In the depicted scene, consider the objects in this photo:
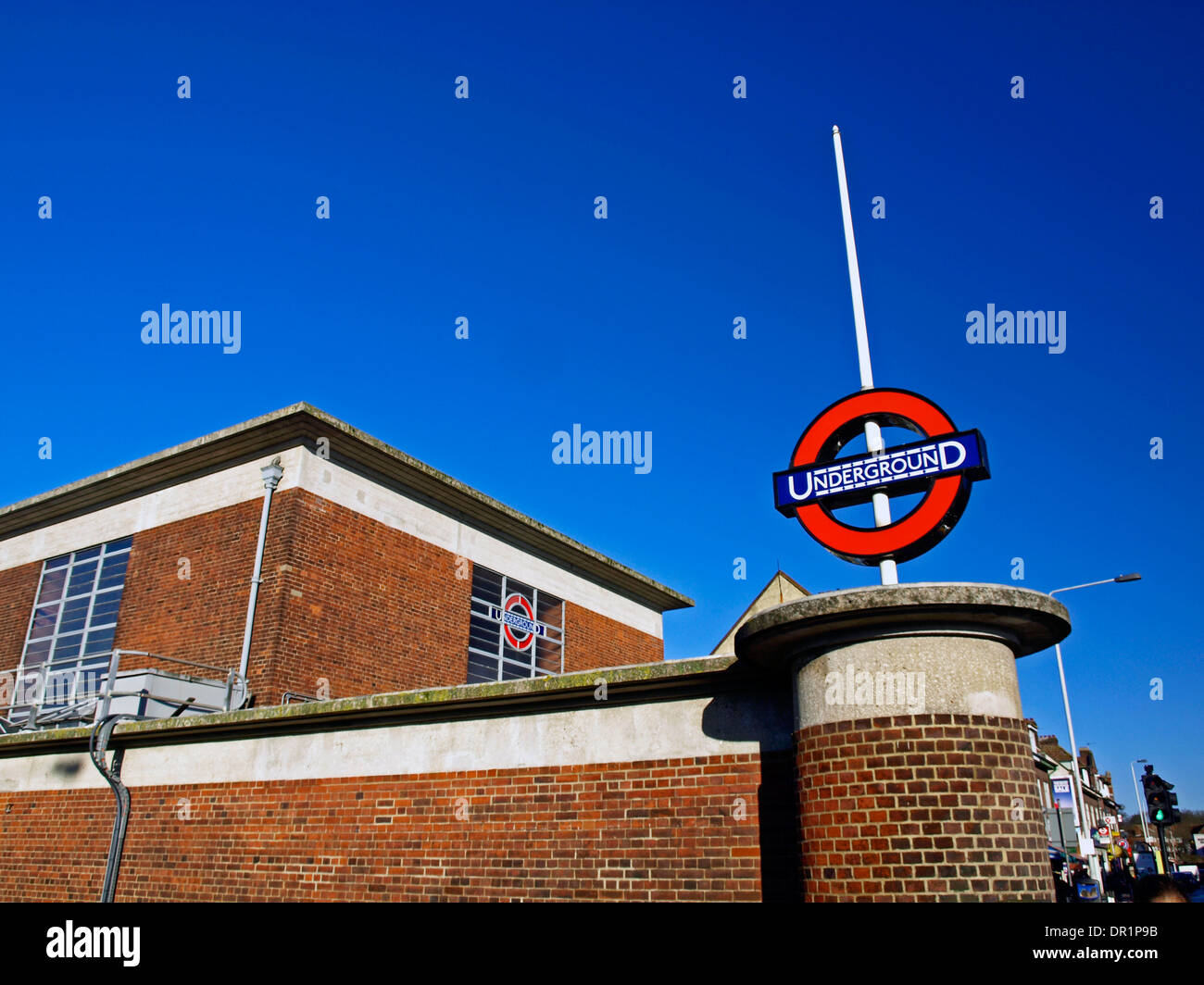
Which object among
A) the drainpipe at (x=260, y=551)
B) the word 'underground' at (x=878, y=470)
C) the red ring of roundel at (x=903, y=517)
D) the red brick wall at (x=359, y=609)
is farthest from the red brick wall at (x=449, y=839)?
the red brick wall at (x=359, y=609)

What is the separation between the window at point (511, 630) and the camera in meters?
20.3

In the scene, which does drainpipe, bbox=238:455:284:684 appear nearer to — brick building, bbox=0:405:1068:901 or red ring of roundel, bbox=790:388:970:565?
brick building, bbox=0:405:1068:901

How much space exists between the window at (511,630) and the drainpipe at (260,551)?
5381 millimetres

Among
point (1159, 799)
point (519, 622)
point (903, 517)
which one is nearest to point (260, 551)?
point (519, 622)

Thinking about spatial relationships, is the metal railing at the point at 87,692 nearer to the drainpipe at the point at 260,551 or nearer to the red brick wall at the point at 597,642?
the drainpipe at the point at 260,551

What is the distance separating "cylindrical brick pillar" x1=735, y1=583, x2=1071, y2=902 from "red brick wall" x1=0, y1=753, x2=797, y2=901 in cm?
95

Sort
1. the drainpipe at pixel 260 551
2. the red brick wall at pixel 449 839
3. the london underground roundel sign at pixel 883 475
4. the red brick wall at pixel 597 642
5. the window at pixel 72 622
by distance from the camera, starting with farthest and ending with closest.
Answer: the red brick wall at pixel 597 642
the window at pixel 72 622
the drainpipe at pixel 260 551
the london underground roundel sign at pixel 883 475
the red brick wall at pixel 449 839

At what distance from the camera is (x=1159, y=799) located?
598 inches

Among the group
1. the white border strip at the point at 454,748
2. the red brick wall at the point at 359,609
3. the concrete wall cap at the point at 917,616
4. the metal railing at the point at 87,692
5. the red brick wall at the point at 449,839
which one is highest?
the red brick wall at the point at 359,609

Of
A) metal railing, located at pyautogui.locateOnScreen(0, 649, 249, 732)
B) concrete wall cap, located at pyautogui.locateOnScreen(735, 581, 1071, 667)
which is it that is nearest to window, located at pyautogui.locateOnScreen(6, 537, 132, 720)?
metal railing, located at pyautogui.locateOnScreen(0, 649, 249, 732)

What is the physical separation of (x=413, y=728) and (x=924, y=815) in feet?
17.8

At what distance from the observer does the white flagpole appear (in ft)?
25.1

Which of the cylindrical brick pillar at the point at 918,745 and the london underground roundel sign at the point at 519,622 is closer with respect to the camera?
the cylindrical brick pillar at the point at 918,745
